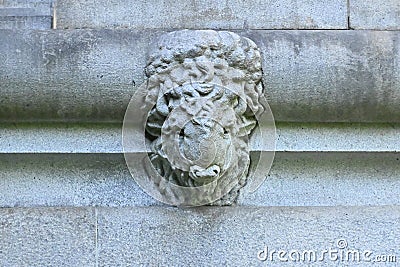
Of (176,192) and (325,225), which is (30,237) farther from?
(325,225)

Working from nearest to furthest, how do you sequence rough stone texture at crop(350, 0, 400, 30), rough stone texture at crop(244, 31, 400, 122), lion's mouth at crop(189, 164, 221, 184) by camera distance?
lion's mouth at crop(189, 164, 221, 184) < rough stone texture at crop(244, 31, 400, 122) < rough stone texture at crop(350, 0, 400, 30)

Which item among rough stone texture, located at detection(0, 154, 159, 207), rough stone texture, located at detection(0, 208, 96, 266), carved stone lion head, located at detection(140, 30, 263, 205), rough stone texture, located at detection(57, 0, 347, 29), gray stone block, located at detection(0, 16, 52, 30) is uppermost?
rough stone texture, located at detection(57, 0, 347, 29)

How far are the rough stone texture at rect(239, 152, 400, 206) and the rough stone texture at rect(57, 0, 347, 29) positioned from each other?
31cm

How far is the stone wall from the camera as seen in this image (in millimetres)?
1699

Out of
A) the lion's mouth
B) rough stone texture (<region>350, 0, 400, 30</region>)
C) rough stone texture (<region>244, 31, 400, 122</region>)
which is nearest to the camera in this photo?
the lion's mouth

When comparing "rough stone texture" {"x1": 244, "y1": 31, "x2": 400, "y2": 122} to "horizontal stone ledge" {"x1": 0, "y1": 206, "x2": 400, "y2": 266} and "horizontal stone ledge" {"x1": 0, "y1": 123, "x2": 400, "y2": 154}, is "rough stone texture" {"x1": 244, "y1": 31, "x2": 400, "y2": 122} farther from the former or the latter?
"horizontal stone ledge" {"x1": 0, "y1": 206, "x2": 400, "y2": 266}

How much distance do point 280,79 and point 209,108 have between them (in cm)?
19

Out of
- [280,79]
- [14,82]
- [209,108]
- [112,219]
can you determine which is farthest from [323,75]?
[14,82]

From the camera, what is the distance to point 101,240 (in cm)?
170

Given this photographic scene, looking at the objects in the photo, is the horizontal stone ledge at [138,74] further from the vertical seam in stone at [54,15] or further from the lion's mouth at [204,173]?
the lion's mouth at [204,173]

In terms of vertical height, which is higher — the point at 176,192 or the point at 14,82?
the point at 14,82

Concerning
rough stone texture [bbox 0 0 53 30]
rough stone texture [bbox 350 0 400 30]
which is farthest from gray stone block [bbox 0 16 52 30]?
rough stone texture [bbox 350 0 400 30]

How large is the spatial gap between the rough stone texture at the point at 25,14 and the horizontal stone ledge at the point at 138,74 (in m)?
0.08

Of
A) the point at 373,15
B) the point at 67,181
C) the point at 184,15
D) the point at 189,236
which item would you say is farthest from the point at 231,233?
the point at 373,15
